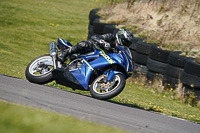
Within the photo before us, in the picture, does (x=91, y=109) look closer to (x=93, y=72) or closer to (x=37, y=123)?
(x=93, y=72)

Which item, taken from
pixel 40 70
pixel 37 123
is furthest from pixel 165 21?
pixel 37 123

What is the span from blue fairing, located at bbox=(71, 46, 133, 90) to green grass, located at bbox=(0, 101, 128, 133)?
2007mm

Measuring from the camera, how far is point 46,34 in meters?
15.5

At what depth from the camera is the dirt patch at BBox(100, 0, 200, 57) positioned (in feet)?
33.5

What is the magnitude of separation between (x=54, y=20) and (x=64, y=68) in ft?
39.8

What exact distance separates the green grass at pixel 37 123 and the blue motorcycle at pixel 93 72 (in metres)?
1.90

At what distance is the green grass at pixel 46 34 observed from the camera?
8.29 meters

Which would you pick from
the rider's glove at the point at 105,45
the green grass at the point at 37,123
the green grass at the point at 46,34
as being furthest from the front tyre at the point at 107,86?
the green grass at the point at 37,123

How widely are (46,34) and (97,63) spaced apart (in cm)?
949

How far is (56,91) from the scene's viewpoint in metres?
6.53

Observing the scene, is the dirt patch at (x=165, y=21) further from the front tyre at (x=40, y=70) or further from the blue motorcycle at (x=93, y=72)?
the front tyre at (x=40, y=70)

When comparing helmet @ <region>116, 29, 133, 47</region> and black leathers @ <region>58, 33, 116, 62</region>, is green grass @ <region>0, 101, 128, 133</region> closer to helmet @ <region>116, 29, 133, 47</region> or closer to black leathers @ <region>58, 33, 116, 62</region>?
black leathers @ <region>58, 33, 116, 62</region>

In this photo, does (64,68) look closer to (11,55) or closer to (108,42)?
(108,42)

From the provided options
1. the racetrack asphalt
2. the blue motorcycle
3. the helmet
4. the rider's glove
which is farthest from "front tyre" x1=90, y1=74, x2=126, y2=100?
the helmet
